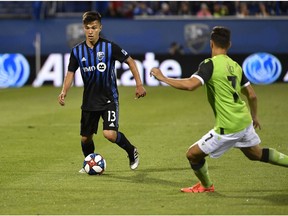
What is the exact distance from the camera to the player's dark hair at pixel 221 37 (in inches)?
352

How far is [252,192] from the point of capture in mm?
9398

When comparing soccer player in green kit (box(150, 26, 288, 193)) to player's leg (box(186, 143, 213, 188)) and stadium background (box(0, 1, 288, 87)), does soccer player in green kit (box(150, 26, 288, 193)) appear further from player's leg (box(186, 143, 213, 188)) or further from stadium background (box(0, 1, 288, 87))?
stadium background (box(0, 1, 288, 87))

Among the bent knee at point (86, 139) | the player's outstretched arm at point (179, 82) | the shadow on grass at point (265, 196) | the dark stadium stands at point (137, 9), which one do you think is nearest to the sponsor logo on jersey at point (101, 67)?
the bent knee at point (86, 139)

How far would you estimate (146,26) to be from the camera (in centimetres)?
3098

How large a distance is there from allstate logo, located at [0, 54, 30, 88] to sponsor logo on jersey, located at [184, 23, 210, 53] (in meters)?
6.26

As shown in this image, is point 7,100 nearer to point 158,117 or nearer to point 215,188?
point 158,117

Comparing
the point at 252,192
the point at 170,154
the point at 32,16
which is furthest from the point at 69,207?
the point at 32,16

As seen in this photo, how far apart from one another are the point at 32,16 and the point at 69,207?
2317cm

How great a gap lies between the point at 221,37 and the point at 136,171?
2.86 meters

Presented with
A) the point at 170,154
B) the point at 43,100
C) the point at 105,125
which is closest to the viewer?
the point at 105,125

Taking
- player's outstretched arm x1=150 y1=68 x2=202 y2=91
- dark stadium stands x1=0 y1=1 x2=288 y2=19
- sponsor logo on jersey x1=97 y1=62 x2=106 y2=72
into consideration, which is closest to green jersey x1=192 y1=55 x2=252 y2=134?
player's outstretched arm x1=150 y1=68 x2=202 y2=91

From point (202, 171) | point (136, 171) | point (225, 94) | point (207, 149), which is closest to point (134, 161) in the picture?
point (136, 171)

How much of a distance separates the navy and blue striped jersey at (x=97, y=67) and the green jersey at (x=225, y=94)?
221 cm

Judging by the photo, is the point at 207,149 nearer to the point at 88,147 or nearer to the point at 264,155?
the point at 264,155
